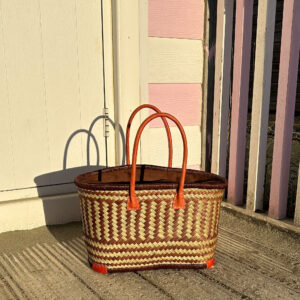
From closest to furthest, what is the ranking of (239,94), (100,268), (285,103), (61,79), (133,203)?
(133,203) < (100,268) < (285,103) < (61,79) < (239,94)

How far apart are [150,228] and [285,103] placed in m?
0.90

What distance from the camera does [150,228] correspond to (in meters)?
1.30

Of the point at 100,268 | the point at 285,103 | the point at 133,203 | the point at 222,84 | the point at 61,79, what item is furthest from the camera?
the point at 222,84

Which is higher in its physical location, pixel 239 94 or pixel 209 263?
pixel 239 94

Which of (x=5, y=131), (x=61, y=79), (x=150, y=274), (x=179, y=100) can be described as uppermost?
(x=61, y=79)

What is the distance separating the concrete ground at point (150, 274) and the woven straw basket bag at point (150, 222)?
0.06m

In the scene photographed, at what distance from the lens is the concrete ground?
1.23 m

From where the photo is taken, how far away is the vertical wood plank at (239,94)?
6.08 feet

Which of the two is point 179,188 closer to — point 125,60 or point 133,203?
point 133,203

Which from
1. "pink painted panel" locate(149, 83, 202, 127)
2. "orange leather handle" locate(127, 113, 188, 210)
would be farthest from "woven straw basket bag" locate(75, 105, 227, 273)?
"pink painted panel" locate(149, 83, 202, 127)

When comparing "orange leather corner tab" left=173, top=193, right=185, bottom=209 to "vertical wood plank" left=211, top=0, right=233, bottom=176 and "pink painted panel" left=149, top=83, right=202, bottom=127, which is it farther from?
"vertical wood plank" left=211, top=0, right=233, bottom=176

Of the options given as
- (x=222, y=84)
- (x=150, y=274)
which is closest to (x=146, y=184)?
(x=150, y=274)

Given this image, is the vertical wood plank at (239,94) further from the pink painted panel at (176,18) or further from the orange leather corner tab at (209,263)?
the orange leather corner tab at (209,263)

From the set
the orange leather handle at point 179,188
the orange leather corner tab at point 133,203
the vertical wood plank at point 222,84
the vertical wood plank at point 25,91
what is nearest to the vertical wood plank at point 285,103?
the vertical wood plank at point 222,84
